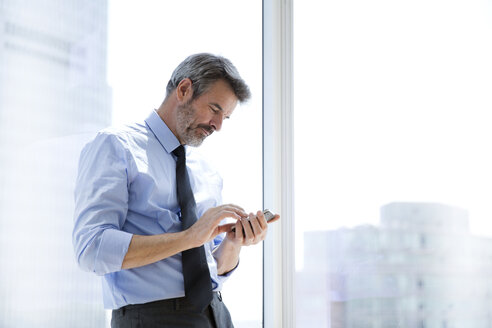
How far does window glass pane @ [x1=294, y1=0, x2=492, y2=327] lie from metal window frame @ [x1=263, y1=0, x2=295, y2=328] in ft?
0.15

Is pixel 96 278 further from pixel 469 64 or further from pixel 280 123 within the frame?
pixel 469 64

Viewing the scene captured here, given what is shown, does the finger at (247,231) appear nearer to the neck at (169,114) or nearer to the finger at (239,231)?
the finger at (239,231)

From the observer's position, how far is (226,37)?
2.27 metres

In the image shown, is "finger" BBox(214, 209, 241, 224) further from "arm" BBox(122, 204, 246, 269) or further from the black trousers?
the black trousers

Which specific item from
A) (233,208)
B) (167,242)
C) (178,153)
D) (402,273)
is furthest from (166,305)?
(402,273)

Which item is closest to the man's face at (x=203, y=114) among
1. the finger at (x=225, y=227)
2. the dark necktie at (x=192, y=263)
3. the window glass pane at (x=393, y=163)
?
the dark necktie at (x=192, y=263)

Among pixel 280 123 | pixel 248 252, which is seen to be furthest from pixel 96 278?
pixel 280 123

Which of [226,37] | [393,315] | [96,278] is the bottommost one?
[393,315]

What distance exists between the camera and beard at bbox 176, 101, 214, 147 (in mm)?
1421

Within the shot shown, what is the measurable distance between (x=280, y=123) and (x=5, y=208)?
1327mm

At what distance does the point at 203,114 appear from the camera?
144 cm

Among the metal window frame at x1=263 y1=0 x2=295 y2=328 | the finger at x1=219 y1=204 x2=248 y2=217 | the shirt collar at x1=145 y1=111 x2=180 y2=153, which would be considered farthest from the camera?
the metal window frame at x1=263 y1=0 x2=295 y2=328

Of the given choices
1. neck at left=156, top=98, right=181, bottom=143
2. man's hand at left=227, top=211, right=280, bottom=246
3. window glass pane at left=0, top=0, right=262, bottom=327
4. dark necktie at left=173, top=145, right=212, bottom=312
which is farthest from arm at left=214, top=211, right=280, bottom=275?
window glass pane at left=0, top=0, right=262, bottom=327

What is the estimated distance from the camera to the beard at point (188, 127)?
1.42 m
